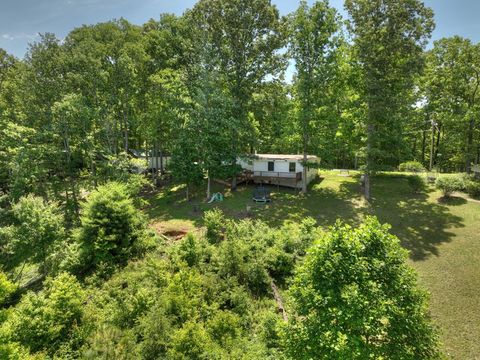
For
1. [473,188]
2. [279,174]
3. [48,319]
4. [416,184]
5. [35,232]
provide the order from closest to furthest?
1. [48,319]
2. [35,232]
3. [473,188]
4. [416,184]
5. [279,174]

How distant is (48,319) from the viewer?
1062cm

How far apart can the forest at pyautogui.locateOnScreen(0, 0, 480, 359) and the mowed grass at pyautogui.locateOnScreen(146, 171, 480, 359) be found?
1.65 meters

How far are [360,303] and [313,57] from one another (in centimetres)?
2272

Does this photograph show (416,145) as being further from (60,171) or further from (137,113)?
(60,171)

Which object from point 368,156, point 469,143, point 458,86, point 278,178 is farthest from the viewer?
point 278,178

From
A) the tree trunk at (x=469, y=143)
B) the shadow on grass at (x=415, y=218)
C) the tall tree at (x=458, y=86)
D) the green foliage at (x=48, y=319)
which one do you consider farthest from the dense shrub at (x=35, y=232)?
the tree trunk at (x=469, y=143)

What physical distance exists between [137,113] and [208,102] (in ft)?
36.9

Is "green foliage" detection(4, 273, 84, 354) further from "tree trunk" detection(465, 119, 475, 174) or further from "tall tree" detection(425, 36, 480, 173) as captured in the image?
"tree trunk" detection(465, 119, 475, 174)

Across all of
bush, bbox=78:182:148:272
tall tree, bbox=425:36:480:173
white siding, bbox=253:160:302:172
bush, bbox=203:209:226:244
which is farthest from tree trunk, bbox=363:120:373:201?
bush, bbox=78:182:148:272

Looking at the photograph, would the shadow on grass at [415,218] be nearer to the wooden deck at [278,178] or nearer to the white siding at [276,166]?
the wooden deck at [278,178]

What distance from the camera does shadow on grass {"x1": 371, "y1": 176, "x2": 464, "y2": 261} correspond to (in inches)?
657

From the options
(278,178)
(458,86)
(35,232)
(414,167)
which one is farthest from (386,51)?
(35,232)

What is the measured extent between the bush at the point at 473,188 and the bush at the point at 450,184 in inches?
16.5

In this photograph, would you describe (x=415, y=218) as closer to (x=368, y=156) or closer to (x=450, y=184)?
(x=450, y=184)
